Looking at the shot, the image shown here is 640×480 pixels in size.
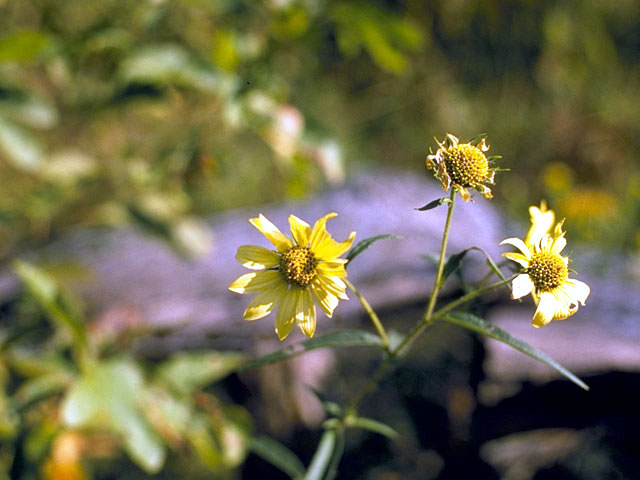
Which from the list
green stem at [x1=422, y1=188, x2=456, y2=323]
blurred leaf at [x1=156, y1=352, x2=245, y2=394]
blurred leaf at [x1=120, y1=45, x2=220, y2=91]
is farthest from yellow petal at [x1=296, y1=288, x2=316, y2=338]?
blurred leaf at [x1=120, y1=45, x2=220, y2=91]

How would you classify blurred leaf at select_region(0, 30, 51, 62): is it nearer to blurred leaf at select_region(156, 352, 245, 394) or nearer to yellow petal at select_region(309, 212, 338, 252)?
blurred leaf at select_region(156, 352, 245, 394)

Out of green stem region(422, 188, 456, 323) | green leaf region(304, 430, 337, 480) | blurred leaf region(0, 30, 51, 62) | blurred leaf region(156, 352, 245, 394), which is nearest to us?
green stem region(422, 188, 456, 323)

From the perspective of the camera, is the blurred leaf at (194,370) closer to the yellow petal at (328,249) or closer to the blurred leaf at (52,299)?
the blurred leaf at (52,299)

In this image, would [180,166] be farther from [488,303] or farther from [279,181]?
[279,181]

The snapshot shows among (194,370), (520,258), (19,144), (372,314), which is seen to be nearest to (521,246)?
(520,258)

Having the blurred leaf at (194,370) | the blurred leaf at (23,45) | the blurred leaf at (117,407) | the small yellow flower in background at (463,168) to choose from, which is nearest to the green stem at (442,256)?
the small yellow flower in background at (463,168)
